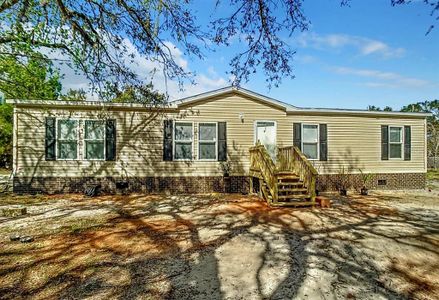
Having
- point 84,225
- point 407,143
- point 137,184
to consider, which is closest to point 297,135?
point 407,143

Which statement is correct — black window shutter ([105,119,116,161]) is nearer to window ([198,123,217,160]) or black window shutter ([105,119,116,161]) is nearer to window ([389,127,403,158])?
window ([198,123,217,160])

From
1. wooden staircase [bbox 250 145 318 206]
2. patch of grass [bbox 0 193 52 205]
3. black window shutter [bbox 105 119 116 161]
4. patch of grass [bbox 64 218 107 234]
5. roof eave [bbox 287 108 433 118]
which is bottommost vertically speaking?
patch of grass [bbox 64 218 107 234]

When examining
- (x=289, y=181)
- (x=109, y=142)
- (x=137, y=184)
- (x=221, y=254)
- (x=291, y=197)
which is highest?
(x=109, y=142)

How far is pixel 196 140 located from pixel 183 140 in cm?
49

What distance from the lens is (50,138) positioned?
945 centimetres

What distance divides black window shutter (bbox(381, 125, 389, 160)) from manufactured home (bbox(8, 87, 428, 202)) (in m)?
0.04

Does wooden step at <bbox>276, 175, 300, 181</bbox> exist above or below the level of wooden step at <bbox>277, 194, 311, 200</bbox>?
above

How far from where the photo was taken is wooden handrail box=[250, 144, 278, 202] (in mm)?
7613

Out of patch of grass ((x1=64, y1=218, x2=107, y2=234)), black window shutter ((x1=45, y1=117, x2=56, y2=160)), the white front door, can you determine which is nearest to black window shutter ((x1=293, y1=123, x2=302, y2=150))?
the white front door

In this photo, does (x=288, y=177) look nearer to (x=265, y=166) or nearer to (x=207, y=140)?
(x=265, y=166)

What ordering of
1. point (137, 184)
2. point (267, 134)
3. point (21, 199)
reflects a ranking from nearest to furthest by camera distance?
point (21, 199) < point (137, 184) < point (267, 134)

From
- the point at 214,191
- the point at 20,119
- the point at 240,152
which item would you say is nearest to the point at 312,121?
the point at 240,152

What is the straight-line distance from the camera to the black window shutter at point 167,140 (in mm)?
9969

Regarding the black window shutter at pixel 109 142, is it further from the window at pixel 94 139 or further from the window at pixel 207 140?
the window at pixel 207 140
